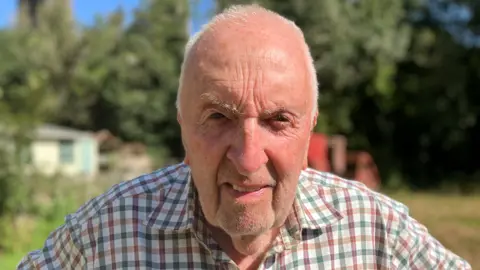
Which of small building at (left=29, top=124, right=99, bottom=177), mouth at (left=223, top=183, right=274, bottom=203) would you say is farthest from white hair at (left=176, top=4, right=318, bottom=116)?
small building at (left=29, top=124, right=99, bottom=177)

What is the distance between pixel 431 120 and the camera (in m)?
24.5

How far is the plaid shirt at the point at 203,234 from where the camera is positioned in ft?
5.15

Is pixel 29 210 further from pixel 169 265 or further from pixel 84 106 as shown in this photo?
pixel 84 106

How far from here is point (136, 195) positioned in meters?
1.68

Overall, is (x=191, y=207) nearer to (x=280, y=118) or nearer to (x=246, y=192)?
(x=246, y=192)

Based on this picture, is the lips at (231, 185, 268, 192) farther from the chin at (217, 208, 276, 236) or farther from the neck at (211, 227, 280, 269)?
the neck at (211, 227, 280, 269)

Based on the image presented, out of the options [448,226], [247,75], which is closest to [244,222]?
[247,75]

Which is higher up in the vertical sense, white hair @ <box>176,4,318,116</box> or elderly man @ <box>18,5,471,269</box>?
white hair @ <box>176,4,318,116</box>

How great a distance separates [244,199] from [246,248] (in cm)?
20

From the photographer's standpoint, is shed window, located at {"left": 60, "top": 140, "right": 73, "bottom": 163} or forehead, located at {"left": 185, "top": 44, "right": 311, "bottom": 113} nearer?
forehead, located at {"left": 185, "top": 44, "right": 311, "bottom": 113}

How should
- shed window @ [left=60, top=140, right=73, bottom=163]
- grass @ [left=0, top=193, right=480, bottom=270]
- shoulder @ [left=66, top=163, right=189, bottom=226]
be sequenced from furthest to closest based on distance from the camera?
shed window @ [left=60, top=140, right=73, bottom=163]
grass @ [left=0, top=193, right=480, bottom=270]
shoulder @ [left=66, top=163, right=189, bottom=226]

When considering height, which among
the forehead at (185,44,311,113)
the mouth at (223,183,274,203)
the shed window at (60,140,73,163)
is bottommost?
the shed window at (60,140,73,163)

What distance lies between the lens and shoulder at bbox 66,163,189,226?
166 cm

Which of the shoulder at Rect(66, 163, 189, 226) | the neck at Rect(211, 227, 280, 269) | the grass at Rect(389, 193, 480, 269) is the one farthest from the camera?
the grass at Rect(389, 193, 480, 269)
